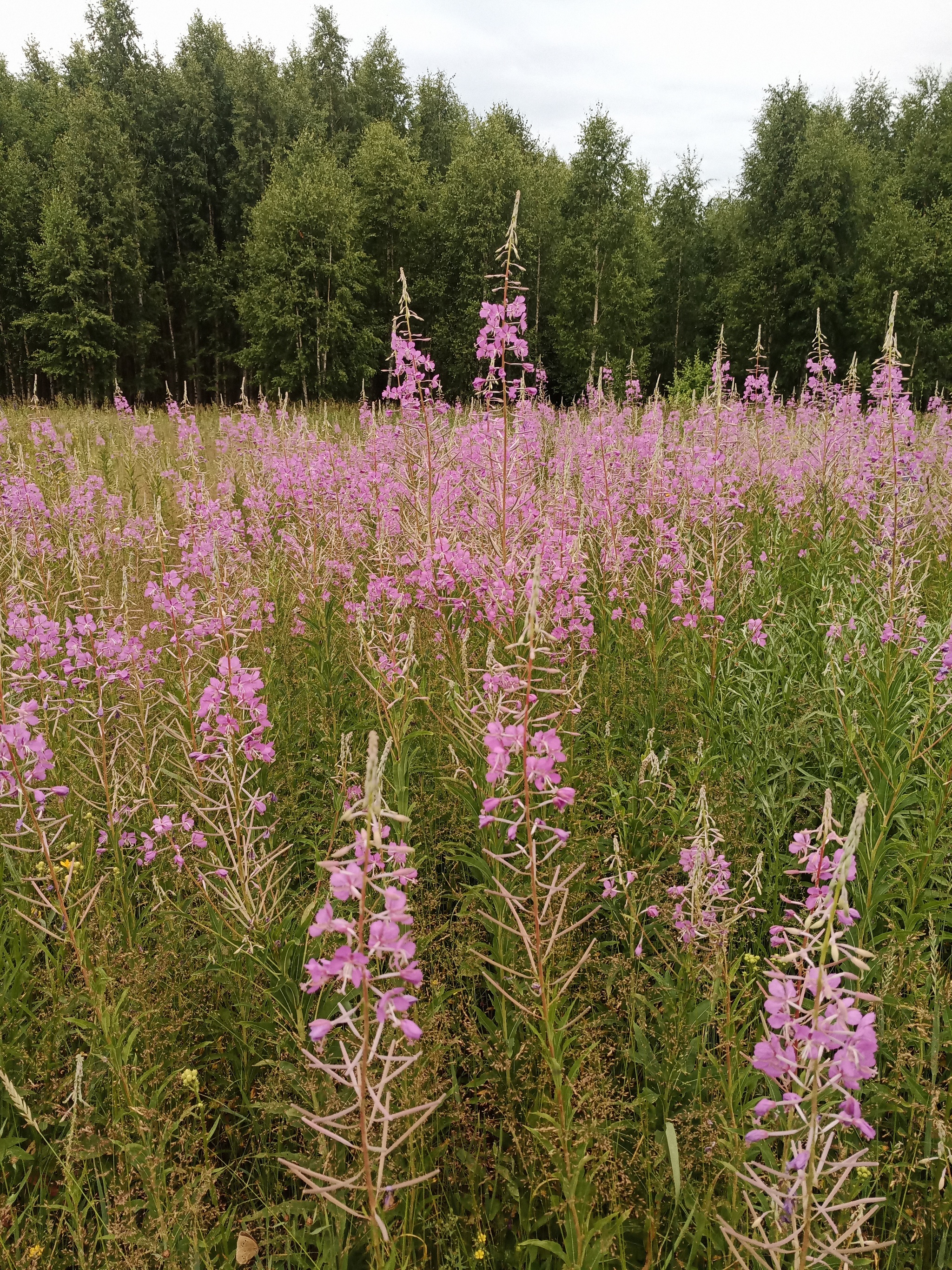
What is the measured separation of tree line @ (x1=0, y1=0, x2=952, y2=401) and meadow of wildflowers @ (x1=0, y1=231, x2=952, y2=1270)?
2555cm

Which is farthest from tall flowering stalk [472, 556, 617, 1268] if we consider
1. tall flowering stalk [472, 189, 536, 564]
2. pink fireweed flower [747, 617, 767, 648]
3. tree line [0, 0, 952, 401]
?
tree line [0, 0, 952, 401]

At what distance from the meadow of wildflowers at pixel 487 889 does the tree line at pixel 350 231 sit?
83.8ft

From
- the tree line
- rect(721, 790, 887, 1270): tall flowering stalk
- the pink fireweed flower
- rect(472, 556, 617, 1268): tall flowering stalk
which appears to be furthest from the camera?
the tree line

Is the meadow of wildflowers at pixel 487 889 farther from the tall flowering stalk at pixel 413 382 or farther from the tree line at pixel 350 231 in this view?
the tree line at pixel 350 231

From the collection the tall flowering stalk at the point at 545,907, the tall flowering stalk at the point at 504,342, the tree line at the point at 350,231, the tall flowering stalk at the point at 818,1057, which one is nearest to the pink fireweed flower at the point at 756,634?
the tall flowering stalk at the point at 504,342

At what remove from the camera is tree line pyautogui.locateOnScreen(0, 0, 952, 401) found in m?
28.8

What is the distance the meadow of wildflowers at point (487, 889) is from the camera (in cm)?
137

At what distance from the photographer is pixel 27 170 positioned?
33281 millimetres

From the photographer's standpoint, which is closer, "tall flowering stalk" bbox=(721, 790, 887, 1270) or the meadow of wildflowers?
"tall flowering stalk" bbox=(721, 790, 887, 1270)

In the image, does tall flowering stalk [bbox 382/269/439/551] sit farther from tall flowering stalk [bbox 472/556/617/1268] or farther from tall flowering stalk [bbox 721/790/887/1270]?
tall flowering stalk [bbox 721/790/887/1270]

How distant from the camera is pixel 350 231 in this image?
28.1m

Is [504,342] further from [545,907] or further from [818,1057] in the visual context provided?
[818,1057]

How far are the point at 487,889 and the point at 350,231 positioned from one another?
31.3 m

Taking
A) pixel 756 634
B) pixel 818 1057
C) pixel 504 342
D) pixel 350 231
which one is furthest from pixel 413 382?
pixel 350 231
